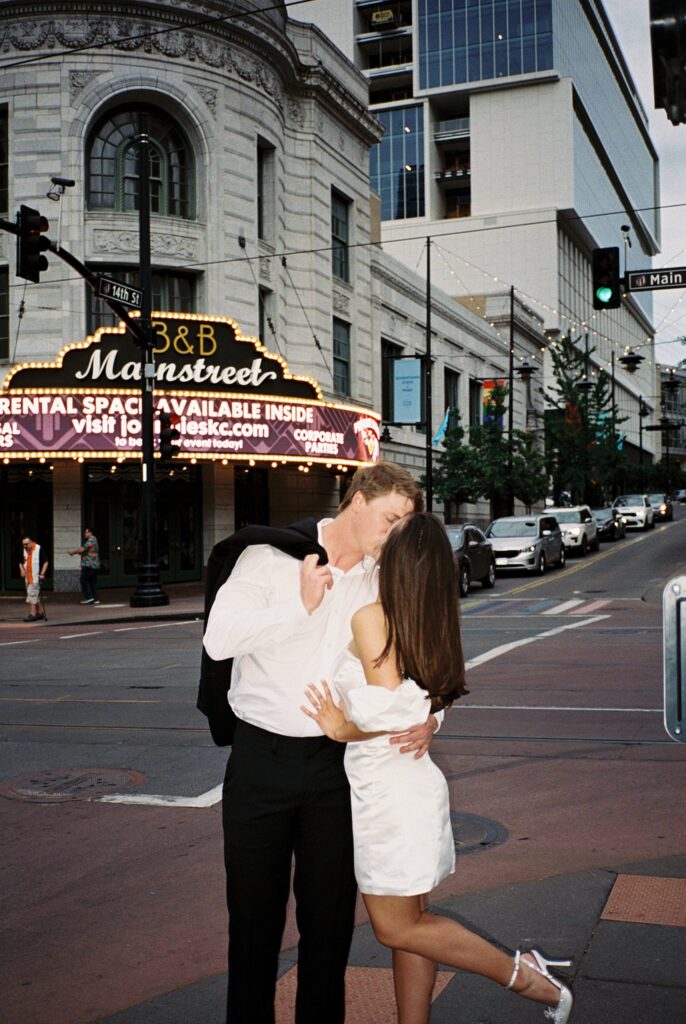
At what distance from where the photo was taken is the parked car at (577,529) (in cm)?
3769

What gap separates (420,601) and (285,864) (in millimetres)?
951

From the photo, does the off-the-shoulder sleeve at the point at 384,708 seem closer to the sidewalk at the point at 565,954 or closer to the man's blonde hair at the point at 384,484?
the man's blonde hair at the point at 384,484

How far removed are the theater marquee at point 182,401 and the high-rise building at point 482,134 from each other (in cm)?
5357

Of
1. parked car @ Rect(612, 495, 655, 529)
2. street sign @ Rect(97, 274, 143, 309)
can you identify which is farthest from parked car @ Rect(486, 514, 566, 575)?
parked car @ Rect(612, 495, 655, 529)

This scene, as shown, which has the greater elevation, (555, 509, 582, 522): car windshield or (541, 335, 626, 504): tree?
(541, 335, 626, 504): tree

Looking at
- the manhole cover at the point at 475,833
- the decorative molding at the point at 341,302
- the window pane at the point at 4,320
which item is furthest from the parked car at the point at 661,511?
the manhole cover at the point at 475,833

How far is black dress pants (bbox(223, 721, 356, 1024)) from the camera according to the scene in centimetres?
323

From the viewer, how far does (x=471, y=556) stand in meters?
26.0

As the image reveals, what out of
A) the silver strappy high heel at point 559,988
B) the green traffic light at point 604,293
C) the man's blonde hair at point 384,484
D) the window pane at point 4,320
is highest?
the window pane at point 4,320

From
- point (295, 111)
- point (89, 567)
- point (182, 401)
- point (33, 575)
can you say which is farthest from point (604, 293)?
point (295, 111)

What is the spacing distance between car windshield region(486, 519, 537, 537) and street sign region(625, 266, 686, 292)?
17.1 meters

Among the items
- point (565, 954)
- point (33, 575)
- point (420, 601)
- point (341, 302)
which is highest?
point (341, 302)

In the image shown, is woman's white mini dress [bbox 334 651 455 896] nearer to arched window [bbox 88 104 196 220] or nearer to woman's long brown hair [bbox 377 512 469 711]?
woman's long brown hair [bbox 377 512 469 711]

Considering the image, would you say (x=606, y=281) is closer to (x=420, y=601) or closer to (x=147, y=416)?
(x=147, y=416)
